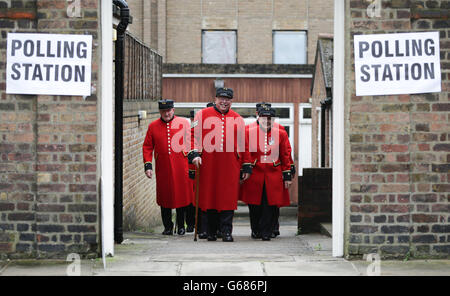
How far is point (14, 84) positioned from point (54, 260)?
1746 mm

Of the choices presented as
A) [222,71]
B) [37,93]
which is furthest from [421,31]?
[222,71]

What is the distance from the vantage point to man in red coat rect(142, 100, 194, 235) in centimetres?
1084

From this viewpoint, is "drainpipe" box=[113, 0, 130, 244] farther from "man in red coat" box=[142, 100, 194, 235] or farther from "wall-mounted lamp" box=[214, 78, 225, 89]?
"wall-mounted lamp" box=[214, 78, 225, 89]

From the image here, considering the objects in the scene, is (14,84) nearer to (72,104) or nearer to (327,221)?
(72,104)

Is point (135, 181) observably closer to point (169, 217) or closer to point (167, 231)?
point (169, 217)

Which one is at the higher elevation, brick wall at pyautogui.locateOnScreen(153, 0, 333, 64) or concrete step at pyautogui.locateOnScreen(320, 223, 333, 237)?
brick wall at pyautogui.locateOnScreen(153, 0, 333, 64)

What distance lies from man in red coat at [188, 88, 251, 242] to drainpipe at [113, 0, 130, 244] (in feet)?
3.07

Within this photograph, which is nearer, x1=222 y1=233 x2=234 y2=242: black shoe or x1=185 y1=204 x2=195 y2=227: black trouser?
x1=222 y1=233 x2=234 y2=242: black shoe

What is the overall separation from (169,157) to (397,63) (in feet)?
14.6

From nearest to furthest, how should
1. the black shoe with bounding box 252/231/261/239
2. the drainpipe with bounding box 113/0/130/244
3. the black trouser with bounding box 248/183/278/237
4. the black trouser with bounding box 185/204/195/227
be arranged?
the drainpipe with bounding box 113/0/130/244, the black trouser with bounding box 248/183/278/237, the black shoe with bounding box 252/231/261/239, the black trouser with bounding box 185/204/195/227

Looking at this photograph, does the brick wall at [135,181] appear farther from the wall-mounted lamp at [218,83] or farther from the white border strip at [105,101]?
the wall-mounted lamp at [218,83]

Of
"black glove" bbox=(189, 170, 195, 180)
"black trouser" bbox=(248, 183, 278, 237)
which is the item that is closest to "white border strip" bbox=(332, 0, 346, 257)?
"black trouser" bbox=(248, 183, 278, 237)

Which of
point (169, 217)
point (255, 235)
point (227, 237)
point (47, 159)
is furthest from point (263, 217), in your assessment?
point (47, 159)

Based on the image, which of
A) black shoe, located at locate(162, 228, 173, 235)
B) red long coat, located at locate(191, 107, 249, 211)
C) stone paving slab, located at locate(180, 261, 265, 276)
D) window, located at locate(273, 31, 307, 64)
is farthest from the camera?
window, located at locate(273, 31, 307, 64)
